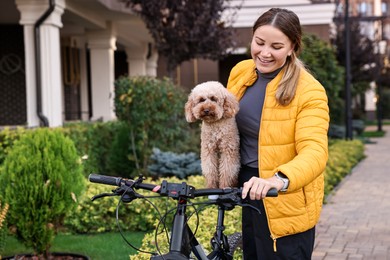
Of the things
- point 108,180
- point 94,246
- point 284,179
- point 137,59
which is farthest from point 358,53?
point 108,180

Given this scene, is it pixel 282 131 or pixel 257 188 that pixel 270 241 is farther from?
pixel 257 188

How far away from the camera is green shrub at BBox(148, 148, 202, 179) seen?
10.8m

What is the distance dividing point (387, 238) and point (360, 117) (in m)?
34.2

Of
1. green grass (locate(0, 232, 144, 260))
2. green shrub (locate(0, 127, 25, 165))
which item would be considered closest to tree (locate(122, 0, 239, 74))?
green shrub (locate(0, 127, 25, 165))

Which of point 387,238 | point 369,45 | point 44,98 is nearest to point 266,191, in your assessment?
point 387,238

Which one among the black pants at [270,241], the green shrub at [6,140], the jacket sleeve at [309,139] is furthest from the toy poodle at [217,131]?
the green shrub at [6,140]

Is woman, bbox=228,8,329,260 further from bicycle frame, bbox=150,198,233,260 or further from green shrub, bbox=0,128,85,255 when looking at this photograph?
green shrub, bbox=0,128,85,255

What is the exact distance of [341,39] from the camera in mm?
26969

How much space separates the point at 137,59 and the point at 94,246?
16.0 m

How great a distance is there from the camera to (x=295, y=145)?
116 inches

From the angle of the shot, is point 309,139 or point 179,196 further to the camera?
point 309,139

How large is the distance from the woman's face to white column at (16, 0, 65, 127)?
10180 mm

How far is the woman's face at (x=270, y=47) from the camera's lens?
2.90 meters

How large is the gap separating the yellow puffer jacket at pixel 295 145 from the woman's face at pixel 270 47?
93mm
